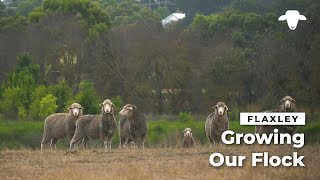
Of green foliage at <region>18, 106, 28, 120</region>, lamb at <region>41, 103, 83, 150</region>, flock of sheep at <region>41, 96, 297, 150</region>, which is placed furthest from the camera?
green foliage at <region>18, 106, 28, 120</region>

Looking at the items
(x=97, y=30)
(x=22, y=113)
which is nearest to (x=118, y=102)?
(x=22, y=113)

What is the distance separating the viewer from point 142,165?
1677 centimetres

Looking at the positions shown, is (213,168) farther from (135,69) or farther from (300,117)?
(135,69)

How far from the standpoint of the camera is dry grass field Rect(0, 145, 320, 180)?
50.9 feet

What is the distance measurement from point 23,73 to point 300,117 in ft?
103

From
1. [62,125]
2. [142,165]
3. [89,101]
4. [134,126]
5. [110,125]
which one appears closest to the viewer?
[142,165]

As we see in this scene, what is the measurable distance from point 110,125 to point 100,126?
0.28 meters

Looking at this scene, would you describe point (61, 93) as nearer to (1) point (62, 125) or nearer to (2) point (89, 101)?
(2) point (89, 101)

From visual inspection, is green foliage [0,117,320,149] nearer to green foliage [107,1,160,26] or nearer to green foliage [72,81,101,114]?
green foliage [72,81,101,114]

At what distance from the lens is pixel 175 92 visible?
45.6 meters

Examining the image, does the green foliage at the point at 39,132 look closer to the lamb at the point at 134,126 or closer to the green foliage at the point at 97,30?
the lamb at the point at 134,126

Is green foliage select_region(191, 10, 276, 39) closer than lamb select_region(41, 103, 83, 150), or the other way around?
lamb select_region(41, 103, 83, 150)

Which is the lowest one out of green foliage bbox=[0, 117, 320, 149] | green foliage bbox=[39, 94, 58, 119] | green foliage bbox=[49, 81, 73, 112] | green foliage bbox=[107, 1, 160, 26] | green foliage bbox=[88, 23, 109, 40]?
green foliage bbox=[0, 117, 320, 149]

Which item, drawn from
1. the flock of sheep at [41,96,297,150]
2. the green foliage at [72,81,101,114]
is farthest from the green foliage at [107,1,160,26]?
the flock of sheep at [41,96,297,150]
